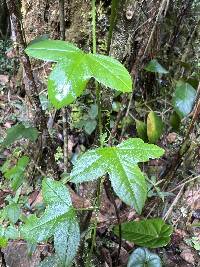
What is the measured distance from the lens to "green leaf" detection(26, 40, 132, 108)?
75 centimetres

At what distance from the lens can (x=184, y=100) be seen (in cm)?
154

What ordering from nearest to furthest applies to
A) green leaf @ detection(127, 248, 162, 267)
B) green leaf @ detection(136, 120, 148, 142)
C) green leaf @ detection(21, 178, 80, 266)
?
green leaf @ detection(21, 178, 80, 266) → green leaf @ detection(127, 248, 162, 267) → green leaf @ detection(136, 120, 148, 142)

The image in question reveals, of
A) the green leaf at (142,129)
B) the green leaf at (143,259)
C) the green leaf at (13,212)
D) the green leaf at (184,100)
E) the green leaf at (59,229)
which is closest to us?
the green leaf at (59,229)

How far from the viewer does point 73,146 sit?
70.2 inches

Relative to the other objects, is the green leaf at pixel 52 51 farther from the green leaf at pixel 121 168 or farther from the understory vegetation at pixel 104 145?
the green leaf at pixel 121 168

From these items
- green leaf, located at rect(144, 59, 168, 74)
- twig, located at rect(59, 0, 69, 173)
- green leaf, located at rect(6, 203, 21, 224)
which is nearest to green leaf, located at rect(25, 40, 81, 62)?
twig, located at rect(59, 0, 69, 173)

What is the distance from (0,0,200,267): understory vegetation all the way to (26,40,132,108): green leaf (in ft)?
0.15

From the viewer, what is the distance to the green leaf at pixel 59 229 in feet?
3.08

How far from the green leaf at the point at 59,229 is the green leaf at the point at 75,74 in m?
0.34

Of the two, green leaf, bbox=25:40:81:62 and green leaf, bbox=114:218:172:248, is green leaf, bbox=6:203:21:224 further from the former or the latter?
green leaf, bbox=25:40:81:62

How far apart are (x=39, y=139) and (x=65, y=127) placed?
17 cm

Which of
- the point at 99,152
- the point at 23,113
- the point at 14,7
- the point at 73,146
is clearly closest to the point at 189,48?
the point at 73,146

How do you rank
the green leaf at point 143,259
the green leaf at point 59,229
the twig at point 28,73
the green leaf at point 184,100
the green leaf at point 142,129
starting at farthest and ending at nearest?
the green leaf at point 142,129 < the green leaf at point 184,100 < the green leaf at point 143,259 < the twig at point 28,73 < the green leaf at point 59,229

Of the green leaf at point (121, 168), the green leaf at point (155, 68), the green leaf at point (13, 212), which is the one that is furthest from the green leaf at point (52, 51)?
the green leaf at point (155, 68)
